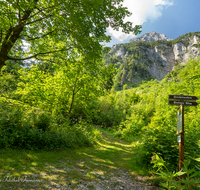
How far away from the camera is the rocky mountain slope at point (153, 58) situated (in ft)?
369

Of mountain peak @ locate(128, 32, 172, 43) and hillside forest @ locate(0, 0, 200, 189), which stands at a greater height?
mountain peak @ locate(128, 32, 172, 43)

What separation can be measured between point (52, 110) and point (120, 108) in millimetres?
20755

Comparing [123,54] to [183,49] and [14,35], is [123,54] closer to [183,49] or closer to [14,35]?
[183,49]

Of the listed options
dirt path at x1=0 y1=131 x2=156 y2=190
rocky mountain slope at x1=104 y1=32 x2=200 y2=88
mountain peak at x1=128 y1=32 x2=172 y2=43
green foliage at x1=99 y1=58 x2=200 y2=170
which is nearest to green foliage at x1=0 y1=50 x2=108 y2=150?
dirt path at x1=0 y1=131 x2=156 y2=190

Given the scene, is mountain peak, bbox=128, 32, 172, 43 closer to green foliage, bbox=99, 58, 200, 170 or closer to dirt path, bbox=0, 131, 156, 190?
green foliage, bbox=99, 58, 200, 170

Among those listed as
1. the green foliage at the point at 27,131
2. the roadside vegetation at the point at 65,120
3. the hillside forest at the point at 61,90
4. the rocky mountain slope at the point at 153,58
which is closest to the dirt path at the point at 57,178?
the roadside vegetation at the point at 65,120

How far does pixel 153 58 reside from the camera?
13262cm

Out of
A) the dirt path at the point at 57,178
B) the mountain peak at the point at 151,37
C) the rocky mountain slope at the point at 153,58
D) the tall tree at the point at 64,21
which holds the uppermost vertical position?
the mountain peak at the point at 151,37

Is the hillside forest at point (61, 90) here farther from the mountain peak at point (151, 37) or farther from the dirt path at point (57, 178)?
the mountain peak at point (151, 37)

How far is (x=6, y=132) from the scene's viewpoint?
5164 millimetres

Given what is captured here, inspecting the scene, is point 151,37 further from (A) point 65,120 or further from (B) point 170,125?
(A) point 65,120

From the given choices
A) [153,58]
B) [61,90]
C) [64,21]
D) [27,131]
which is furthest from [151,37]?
[27,131]

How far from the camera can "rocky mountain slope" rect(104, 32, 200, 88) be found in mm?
112375

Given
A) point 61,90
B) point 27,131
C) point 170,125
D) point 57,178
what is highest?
point 61,90
